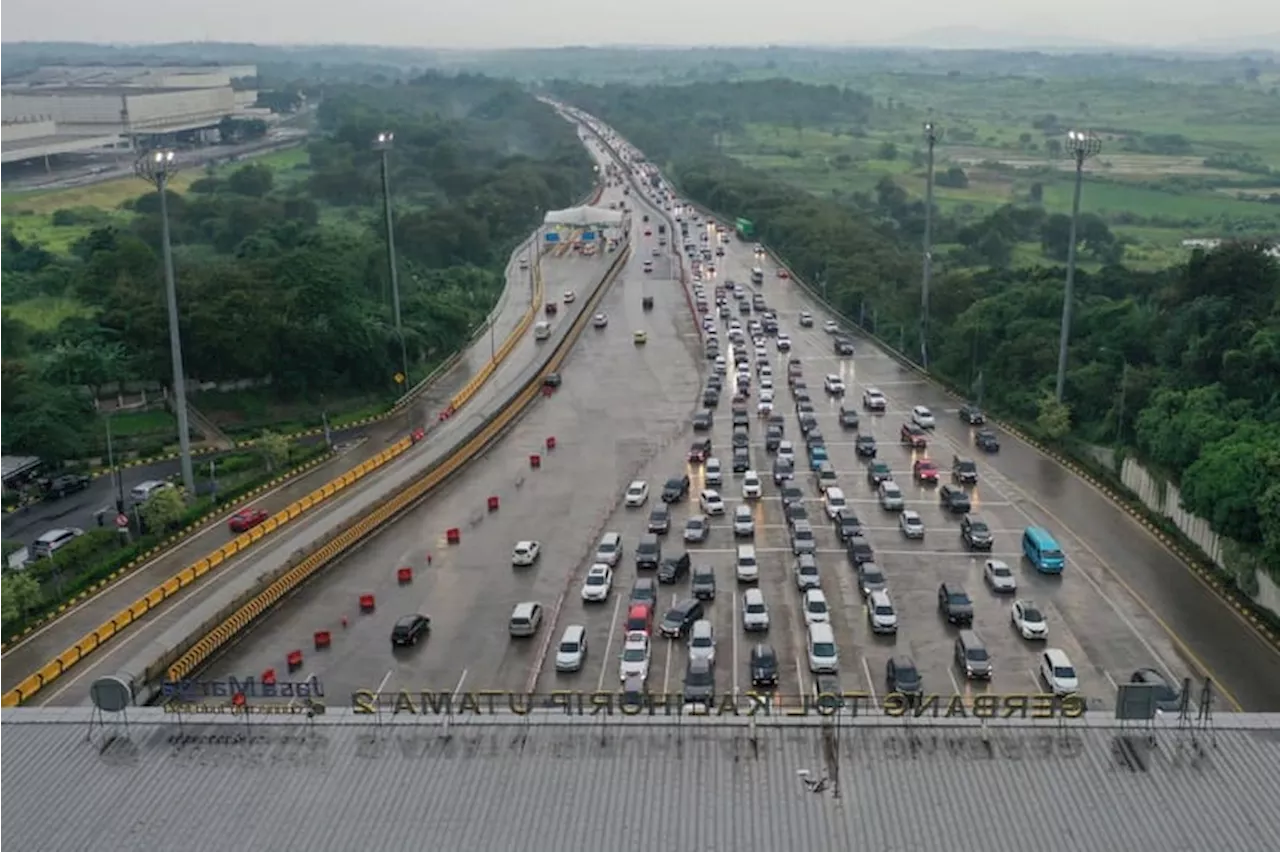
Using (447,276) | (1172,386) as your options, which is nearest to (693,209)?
(447,276)

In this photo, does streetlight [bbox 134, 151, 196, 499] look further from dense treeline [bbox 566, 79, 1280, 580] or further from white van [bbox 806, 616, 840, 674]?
dense treeline [bbox 566, 79, 1280, 580]

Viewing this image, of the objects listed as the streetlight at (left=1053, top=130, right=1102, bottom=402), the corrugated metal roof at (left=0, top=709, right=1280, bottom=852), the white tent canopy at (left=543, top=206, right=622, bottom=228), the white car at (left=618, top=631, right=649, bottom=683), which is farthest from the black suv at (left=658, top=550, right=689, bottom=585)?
the white tent canopy at (left=543, top=206, right=622, bottom=228)

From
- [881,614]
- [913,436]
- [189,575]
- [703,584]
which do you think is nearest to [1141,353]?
[913,436]

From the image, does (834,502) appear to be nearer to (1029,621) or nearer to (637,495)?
(637,495)

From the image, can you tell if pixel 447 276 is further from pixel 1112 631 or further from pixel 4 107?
pixel 4 107

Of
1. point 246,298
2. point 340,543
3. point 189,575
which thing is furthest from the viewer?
point 246,298

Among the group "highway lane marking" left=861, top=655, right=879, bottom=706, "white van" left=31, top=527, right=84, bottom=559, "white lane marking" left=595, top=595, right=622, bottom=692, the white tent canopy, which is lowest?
"white van" left=31, top=527, right=84, bottom=559

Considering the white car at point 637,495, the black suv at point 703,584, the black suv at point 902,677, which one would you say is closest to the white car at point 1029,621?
the black suv at point 902,677

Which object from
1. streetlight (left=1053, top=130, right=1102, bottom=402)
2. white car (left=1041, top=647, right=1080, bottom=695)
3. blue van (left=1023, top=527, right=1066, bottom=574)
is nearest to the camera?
white car (left=1041, top=647, right=1080, bottom=695)
